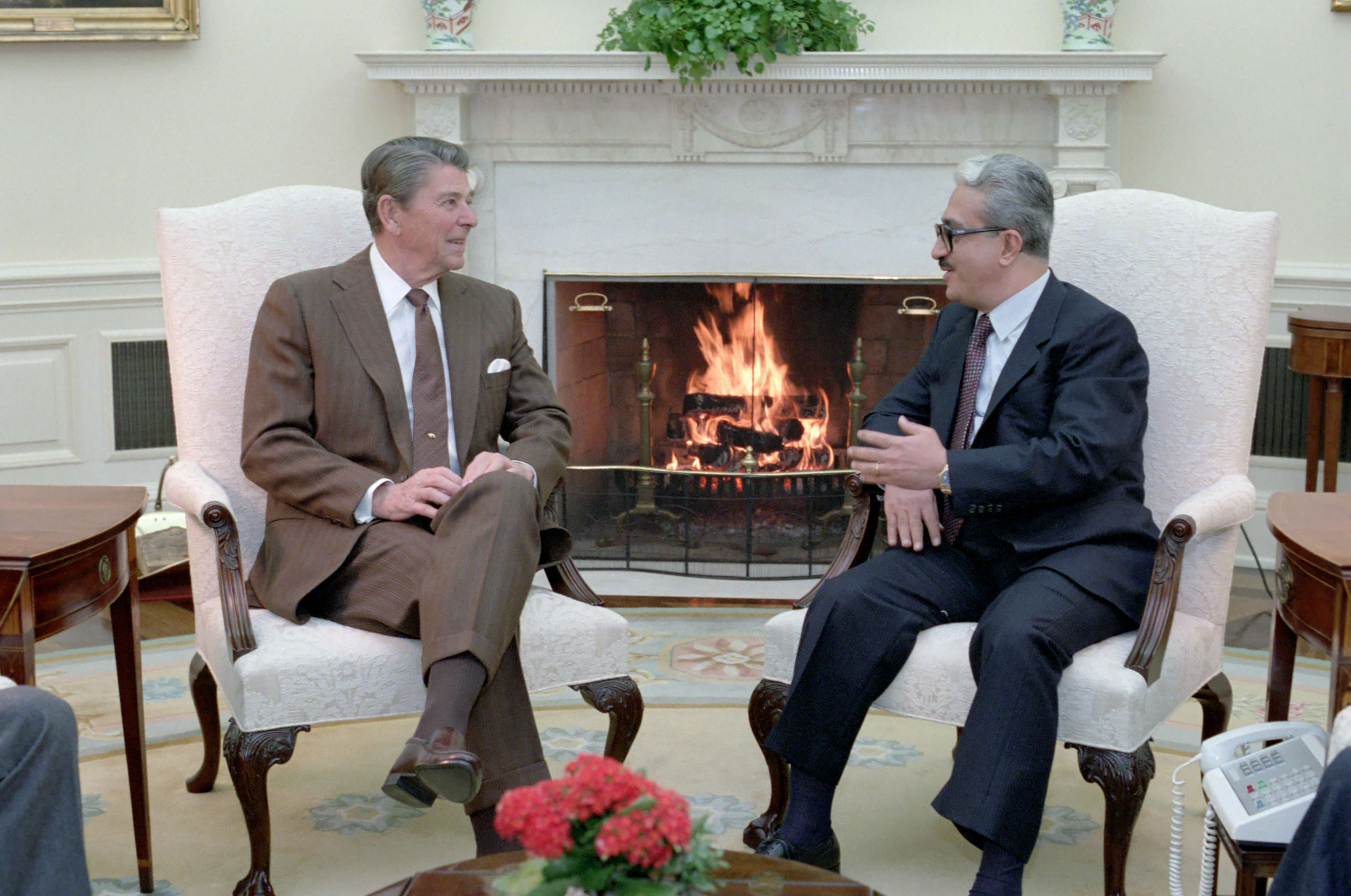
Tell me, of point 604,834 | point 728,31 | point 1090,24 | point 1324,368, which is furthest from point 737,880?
point 1090,24

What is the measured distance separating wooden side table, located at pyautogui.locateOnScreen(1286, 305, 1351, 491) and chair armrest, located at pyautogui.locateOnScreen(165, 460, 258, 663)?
9.72 ft

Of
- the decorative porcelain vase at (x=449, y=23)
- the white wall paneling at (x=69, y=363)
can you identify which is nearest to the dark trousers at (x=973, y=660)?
the decorative porcelain vase at (x=449, y=23)

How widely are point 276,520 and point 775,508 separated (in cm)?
237

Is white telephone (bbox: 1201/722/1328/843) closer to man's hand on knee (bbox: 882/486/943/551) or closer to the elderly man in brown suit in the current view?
man's hand on knee (bbox: 882/486/943/551)

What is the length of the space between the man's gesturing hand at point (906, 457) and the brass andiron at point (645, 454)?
87.2 inches

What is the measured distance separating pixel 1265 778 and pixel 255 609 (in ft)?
5.62

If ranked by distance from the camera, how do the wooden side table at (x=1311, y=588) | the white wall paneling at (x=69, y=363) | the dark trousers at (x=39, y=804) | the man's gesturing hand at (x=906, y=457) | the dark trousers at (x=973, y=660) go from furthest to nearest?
the white wall paneling at (x=69, y=363), the man's gesturing hand at (x=906, y=457), the dark trousers at (x=973, y=660), the wooden side table at (x=1311, y=588), the dark trousers at (x=39, y=804)

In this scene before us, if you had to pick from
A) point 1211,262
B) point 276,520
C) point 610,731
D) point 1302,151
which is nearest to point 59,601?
point 276,520

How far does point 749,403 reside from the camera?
4.78 m

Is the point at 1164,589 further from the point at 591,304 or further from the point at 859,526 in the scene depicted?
the point at 591,304

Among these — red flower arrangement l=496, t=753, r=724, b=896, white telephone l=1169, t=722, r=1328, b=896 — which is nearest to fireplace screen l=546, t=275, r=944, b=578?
white telephone l=1169, t=722, r=1328, b=896

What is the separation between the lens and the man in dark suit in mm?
2166

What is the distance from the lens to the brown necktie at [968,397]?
253 cm

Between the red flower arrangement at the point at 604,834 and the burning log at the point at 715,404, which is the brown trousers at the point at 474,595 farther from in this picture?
the burning log at the point at 715,404
